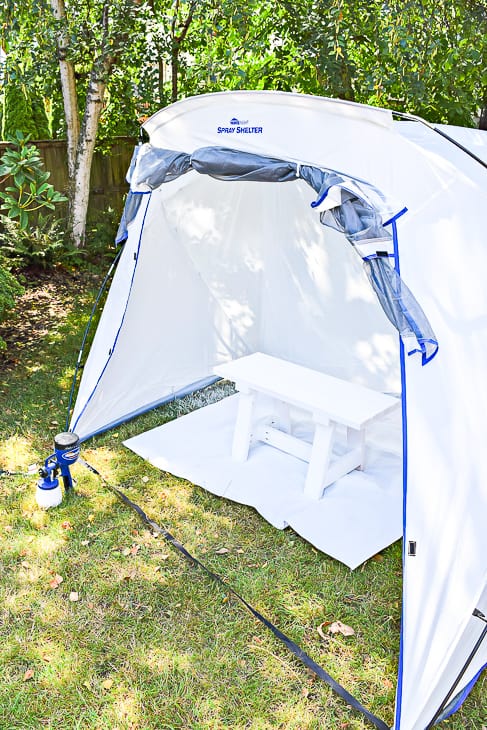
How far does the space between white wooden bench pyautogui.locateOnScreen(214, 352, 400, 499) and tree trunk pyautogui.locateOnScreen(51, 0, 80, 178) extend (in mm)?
2809

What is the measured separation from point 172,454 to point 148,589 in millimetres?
926

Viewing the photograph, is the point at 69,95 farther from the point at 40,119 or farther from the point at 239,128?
the point at 239,128

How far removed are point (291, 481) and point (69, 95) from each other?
3659mm

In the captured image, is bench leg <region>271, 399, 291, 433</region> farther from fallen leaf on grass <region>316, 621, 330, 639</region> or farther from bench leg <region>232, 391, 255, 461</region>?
fallen leaf on grass <region>316, 621, 330, 639</region>

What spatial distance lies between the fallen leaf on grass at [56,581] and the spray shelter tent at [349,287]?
95cm

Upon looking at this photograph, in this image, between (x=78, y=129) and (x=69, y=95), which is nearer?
(x=69, y=95)

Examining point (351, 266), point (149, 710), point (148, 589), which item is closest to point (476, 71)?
point (351, 266)

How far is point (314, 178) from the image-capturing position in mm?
2283

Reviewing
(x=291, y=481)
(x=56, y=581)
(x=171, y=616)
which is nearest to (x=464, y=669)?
(x=171, y=616)

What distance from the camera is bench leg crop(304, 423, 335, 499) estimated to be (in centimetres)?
291

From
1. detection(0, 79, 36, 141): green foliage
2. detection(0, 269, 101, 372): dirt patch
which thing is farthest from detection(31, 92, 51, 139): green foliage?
detection(0, 269, 101, 372): dirt patch

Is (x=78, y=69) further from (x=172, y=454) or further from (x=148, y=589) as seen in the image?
(x=148, y=589)

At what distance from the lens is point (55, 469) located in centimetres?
282

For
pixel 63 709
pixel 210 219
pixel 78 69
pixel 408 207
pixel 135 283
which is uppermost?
pixel 78 69
